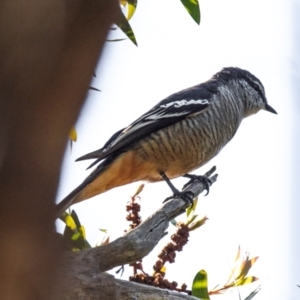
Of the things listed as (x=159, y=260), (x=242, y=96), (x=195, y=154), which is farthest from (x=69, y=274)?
(x=242, y=96)

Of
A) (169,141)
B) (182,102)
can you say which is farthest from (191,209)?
(182,102)

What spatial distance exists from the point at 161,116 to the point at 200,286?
6.96 feet

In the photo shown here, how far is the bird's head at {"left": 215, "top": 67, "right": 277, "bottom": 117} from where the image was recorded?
219 inches

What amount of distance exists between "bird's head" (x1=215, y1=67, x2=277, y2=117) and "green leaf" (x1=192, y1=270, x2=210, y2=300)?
8.93 feet

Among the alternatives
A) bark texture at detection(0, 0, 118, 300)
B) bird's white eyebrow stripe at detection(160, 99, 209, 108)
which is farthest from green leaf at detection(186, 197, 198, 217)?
bark texture at detection(0, 0, 118, 300)

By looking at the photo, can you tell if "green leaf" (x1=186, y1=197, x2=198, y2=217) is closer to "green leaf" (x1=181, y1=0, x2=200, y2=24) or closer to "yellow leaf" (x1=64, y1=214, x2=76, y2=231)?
"yellow leaf" (x1=64, y1=214, x2=76, y2=231)

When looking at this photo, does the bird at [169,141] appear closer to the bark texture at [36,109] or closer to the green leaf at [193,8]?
the green leaf at [193,8]

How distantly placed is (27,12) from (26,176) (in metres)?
0.22

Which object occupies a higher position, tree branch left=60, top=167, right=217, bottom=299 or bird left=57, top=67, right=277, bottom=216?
bird left=57, top=67, right=277, bottom=216

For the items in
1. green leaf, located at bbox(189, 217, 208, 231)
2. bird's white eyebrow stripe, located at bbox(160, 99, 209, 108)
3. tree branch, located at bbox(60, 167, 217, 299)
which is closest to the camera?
tree branch, located at bbox(60, 167, 217, 299)

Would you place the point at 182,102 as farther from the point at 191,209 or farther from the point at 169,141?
the point at 191,209

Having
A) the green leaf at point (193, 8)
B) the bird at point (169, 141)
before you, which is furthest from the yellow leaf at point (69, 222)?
the green leaf at point (193, 8)

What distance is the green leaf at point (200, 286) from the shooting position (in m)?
2.90

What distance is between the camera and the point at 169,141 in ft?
15.7
